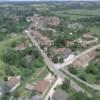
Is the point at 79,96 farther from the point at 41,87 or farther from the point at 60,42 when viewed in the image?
the point at 60,42

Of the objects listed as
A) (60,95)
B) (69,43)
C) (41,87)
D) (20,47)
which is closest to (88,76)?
(41,87)

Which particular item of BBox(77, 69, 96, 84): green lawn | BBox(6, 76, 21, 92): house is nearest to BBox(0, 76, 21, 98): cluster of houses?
BBox(6, 76, 21, 92): house

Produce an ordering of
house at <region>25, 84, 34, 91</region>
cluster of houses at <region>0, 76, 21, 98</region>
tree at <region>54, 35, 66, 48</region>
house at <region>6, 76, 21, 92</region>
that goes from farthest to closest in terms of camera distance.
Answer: tree at <region>54, 35, 66, 48</region> → house at <region>6, 76, 21, 92</region> → house at <region>25, 84, 34, 91</region> → cluster of houses at <region>0, 76, 21, 98</region>

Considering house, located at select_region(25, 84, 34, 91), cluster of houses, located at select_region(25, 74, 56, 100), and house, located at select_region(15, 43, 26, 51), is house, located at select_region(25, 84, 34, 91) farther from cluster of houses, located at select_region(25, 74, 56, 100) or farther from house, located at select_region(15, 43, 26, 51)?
house, located at select_region(15, 43, 26, 51)

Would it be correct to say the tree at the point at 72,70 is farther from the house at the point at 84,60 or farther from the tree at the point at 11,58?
the tree at the point at 11,58

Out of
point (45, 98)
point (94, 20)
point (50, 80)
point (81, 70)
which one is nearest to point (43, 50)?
point (81, 70)

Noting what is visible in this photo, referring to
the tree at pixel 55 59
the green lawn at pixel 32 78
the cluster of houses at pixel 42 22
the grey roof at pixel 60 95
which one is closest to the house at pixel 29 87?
the green lawn at pixel 32 78
